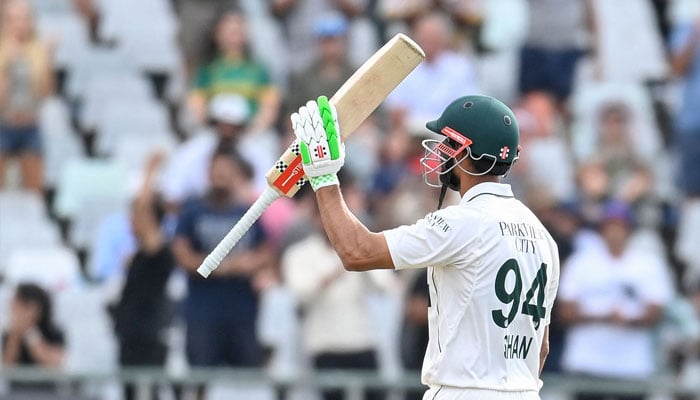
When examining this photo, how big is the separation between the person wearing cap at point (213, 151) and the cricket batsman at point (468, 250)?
509 centimetres

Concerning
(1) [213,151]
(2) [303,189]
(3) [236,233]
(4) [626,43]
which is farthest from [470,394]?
(4) [626,43]

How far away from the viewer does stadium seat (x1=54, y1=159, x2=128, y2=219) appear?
40.8 feet

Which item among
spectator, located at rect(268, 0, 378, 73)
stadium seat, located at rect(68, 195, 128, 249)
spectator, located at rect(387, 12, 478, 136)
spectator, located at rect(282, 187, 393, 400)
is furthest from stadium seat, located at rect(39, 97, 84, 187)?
spectator, located at rect(282, 187, 393, 400)

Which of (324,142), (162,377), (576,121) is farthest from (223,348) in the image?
(324,142)

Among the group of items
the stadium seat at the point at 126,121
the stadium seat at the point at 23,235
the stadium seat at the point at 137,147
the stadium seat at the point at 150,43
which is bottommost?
the stadium seat at the point at 23,235

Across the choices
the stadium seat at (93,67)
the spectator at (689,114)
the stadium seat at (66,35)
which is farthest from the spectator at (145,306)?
the spectator at (689,114)

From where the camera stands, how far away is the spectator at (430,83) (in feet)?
41.2

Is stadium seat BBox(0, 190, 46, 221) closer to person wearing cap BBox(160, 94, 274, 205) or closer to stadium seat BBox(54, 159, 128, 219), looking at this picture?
Answer: stadium seat BBox(54, 159, 128, 219)

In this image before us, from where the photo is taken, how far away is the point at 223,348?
1048 centimetres

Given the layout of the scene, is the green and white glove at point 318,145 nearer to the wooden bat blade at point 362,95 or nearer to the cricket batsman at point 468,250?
the cricket batsman at point 468,250

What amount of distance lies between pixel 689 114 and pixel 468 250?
698 cm

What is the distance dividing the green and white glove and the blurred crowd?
4.07 m

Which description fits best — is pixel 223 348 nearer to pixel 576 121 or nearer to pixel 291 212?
pixel 291 212

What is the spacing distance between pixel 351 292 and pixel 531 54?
346cm
